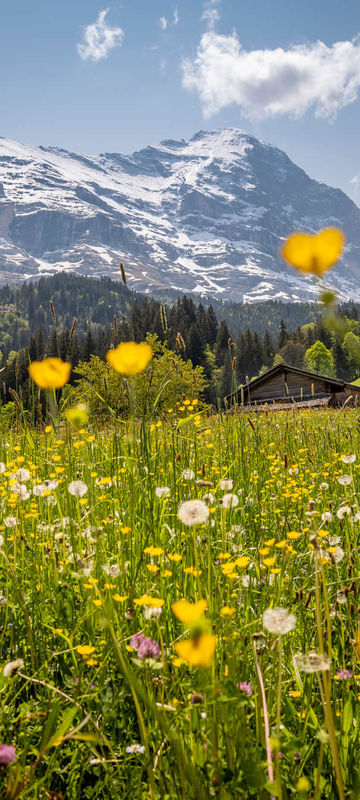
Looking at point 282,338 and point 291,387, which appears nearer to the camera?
point 291,387

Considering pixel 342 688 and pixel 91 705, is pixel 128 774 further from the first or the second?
pixel 342 688

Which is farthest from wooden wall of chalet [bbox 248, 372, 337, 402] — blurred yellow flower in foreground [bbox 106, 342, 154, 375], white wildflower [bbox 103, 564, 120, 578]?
blurred yellow flower in foreground [bbox 106, 342, 154, 375]

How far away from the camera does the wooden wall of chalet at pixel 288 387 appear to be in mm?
39906

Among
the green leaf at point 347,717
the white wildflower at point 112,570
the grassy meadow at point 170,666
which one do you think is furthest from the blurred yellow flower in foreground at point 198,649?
the white wildflower at point 112,570

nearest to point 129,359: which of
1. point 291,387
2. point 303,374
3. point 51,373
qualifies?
point 51,373

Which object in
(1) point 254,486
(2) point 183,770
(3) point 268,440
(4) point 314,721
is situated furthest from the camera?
(3) point 268,440

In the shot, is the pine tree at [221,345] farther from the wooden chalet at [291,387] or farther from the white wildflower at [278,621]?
the white wildflower at [278,621]

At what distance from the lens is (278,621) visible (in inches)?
41.8

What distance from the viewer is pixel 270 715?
1.36 meters

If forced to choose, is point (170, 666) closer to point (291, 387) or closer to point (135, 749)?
point (135, 749)

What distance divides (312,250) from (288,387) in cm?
4244

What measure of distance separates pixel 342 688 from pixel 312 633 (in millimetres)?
390

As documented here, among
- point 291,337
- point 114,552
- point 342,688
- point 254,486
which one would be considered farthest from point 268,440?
point 291,337

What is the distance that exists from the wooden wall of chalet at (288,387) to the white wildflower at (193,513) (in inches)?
1540
